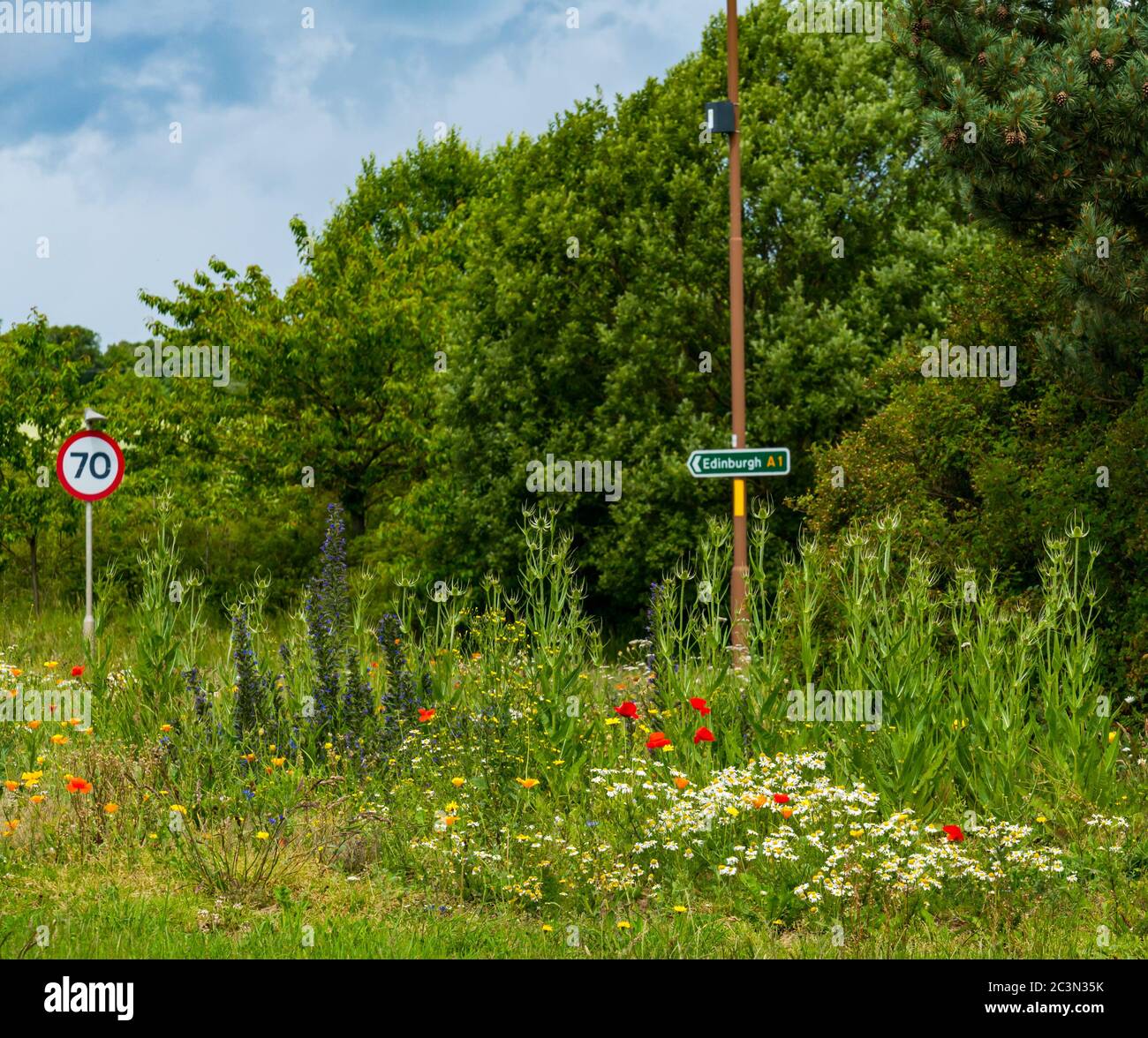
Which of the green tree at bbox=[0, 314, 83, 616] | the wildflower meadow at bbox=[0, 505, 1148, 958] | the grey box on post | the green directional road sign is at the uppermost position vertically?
the grey box on post

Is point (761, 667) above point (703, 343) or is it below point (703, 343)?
below

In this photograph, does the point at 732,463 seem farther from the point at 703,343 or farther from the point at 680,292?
the point at 703,343

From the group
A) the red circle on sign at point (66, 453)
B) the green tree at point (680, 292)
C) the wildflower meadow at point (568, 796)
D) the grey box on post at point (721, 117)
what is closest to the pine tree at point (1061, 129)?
the wildflower meadow at point (568, 796)

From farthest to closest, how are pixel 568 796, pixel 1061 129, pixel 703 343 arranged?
pixel 703 343 < pixel 1061 129 < pixel 568 796

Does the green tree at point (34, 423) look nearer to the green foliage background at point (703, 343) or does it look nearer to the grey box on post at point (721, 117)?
the green foliage background at point (703, 343)

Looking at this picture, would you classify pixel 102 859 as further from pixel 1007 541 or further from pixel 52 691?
pixel 1007 541

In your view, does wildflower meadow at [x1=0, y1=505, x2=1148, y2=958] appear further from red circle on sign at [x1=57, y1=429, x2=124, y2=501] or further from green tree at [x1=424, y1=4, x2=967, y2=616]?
green tree at [x1=424, y1=4, x2=967, y2=616]

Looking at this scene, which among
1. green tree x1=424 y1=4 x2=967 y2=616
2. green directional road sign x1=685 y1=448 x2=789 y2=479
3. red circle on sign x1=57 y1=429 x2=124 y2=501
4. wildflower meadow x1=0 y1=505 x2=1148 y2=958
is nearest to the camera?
wildflower meadow x1=0 y1=505 x2=1148 y2=958

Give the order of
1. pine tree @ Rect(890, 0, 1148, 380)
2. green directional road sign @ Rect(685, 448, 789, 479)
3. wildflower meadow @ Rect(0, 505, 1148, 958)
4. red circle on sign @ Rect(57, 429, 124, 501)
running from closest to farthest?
wildflower meadow @ Rect(0, 505, 1148, 958)
pine tree @ Rect(890, 0, 1148, 380)
green directional road sign @ Rect(685, 448, 789, 479)
red circle on sign @ Rect(57, 429, 124, 501)

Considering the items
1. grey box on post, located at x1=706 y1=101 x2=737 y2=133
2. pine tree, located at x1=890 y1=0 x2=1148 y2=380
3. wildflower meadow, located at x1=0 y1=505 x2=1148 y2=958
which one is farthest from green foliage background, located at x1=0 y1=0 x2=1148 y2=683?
grey box on post, located at x1=706 y1=101 x2=737 y2=133

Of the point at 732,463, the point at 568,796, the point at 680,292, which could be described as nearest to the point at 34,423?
the point at 680,292

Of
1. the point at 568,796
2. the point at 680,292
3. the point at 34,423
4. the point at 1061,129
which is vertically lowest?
the point at 568,796

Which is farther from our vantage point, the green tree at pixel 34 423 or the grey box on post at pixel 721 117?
the green tree at pixel 34 423

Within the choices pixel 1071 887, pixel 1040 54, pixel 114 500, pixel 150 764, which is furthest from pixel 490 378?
pixel 1071 887
